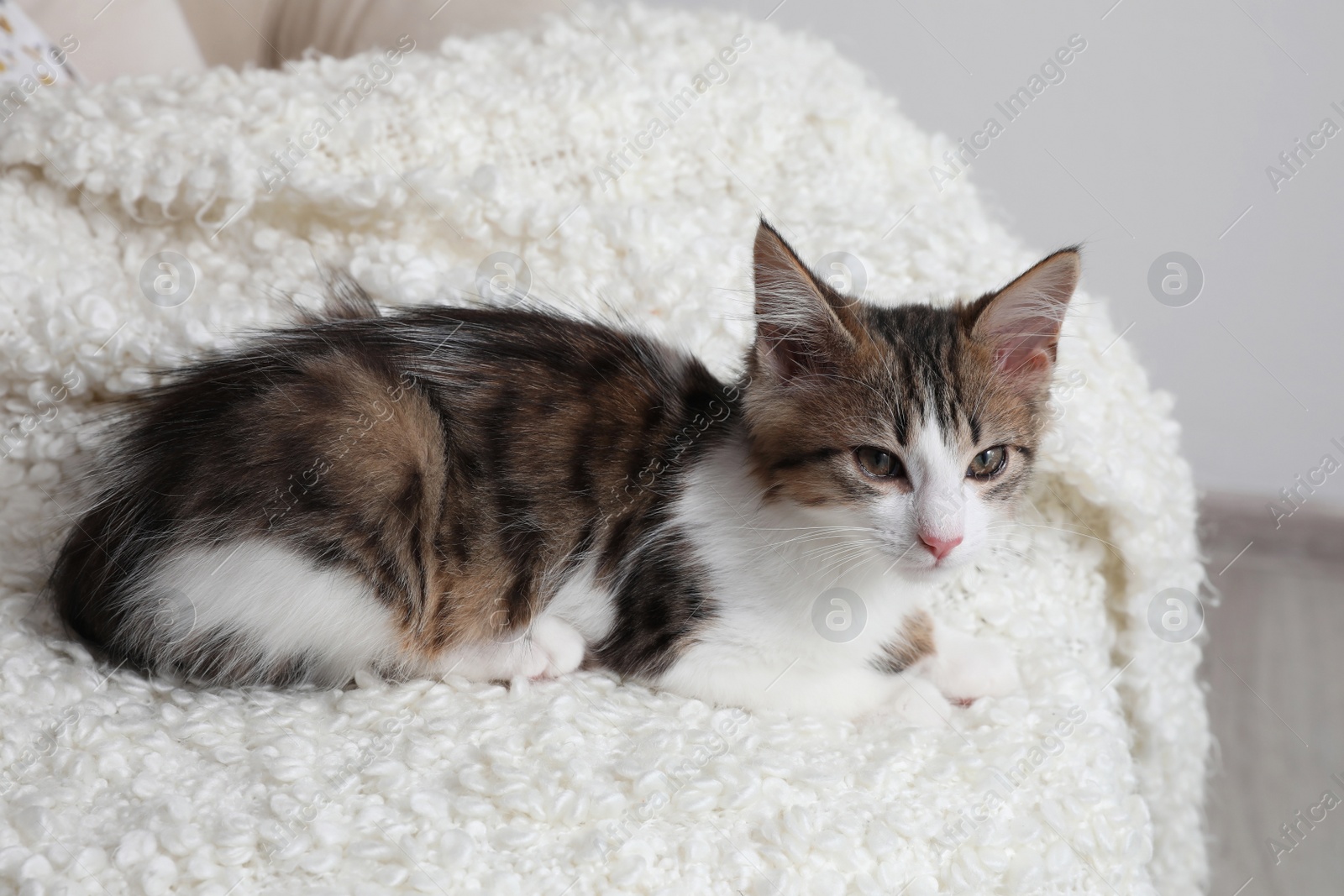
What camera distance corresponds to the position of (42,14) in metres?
2.22

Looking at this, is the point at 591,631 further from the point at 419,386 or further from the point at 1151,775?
the point at 1151,775

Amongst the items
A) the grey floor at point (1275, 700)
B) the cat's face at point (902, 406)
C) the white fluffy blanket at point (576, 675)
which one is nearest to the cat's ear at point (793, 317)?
the cat's face at point (902, 406)

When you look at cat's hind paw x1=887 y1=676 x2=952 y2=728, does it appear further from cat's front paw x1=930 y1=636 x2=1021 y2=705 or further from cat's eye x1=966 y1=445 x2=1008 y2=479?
cat's eye x1=966 y1=445 x2=1008 y2=479

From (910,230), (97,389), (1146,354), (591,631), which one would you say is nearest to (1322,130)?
(1146,354)

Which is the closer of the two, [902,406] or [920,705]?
[902,406]

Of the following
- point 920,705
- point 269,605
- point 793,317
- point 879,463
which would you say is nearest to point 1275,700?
point 920,705

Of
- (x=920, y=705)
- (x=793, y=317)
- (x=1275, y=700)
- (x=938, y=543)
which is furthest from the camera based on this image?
(x=1275, y=700)

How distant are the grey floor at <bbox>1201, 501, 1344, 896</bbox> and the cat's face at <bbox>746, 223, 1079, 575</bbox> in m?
1.32

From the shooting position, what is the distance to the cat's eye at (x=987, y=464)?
130 centimetres

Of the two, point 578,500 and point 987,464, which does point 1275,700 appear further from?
point 578,500

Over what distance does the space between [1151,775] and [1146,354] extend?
4.42 feet

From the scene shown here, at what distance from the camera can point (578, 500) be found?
1.42 metres

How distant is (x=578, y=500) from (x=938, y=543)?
1.59ft

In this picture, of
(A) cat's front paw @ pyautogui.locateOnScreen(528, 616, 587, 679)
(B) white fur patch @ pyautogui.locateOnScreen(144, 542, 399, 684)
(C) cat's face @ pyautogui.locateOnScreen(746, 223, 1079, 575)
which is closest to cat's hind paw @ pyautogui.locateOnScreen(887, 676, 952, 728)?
(C) cat's face @ pyautogui.locateOnScreen(746, 223, 1079, 575)
